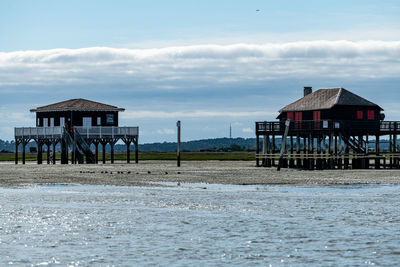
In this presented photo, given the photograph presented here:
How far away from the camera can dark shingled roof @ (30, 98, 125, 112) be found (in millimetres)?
74250

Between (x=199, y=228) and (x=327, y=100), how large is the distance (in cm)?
4514

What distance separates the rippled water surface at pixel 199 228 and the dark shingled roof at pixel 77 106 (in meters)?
40.6

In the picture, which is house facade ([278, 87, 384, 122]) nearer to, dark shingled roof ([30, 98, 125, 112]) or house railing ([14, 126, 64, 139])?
dark shingled roof ([30, 98, 125, 112])

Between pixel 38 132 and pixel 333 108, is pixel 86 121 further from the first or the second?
pixel 333 108

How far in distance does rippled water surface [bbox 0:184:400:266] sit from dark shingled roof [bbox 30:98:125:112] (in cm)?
4058

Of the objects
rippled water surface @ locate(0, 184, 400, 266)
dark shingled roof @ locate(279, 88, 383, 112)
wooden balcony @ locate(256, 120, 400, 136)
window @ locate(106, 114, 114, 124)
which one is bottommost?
rippled water surface @ locate(0, 184, 400, 266)

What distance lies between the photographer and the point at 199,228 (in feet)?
71.0

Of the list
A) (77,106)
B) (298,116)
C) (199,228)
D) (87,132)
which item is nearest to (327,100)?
(298,116)

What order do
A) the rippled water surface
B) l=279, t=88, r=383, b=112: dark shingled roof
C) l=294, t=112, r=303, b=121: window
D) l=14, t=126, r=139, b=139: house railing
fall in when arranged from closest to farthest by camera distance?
1. the rippled water surface
2. l=279, t=88, r=383, b=112: dark shingled roof
3. l=294, t=112, r=303, b=121: window
4. l=14, t=126, r=139, b=139: house railing

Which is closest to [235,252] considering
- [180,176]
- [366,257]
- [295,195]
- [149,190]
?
[366,257]

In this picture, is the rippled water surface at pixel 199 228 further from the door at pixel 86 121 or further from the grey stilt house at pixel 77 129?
the door at pixel 86 121

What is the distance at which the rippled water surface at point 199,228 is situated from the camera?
17.1m

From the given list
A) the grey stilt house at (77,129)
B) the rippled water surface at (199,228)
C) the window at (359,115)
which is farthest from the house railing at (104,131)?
the rippled water surface at (199,228)

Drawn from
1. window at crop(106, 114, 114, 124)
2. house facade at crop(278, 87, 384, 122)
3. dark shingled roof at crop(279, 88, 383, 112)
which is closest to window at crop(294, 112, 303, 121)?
house facade at crop(278, 87, 384, 122)
